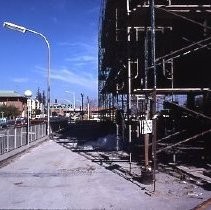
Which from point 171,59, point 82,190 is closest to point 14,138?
point 171,59

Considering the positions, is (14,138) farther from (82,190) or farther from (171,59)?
(82,190)

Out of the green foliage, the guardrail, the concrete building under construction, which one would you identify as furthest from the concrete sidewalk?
the green foliage

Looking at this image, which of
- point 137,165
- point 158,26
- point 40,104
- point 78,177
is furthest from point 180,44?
point 40,104

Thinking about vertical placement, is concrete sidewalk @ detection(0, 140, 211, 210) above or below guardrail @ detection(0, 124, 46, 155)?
below

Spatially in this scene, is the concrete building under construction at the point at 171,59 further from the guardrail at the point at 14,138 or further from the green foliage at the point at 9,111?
the green foliage at the point at 9,111

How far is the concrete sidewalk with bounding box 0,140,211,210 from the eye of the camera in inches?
406

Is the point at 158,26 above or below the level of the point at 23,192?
above

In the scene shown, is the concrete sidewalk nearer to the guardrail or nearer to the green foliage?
the guardrail

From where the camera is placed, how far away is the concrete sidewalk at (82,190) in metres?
10.3

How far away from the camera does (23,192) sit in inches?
459

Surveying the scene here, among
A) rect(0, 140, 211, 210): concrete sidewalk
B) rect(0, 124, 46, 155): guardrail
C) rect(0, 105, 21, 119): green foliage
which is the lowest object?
rect(0, 140, 211, 210): concrete sidewalk

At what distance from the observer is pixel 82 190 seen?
39.1ft

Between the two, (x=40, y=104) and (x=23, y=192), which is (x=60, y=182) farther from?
(x=40, y=104)

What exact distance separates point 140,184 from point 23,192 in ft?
10.3
